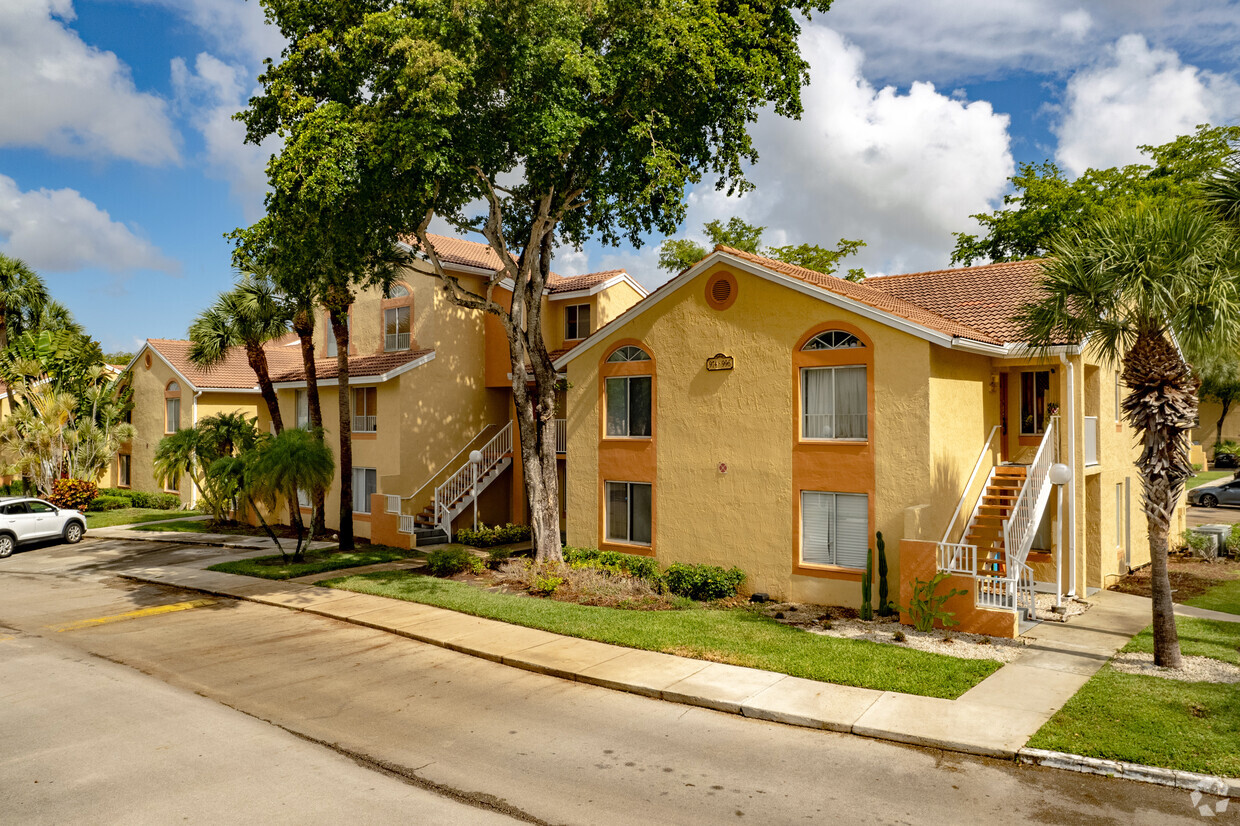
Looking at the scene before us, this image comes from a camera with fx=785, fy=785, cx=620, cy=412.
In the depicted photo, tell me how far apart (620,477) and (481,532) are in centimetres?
676

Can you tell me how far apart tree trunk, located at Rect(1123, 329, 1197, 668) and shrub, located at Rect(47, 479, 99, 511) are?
119 feet

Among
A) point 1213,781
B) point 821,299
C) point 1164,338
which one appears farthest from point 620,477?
point 1213,781

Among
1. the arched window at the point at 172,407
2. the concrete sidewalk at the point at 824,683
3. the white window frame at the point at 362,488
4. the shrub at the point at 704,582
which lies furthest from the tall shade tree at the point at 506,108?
the arched window at the point at 172,407

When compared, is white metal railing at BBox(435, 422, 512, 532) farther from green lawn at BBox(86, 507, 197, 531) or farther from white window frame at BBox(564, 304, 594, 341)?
green lawn at BBox(86, 507, 197, 531)

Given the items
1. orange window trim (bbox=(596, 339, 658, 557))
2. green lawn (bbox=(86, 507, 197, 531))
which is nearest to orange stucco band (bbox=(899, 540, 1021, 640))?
orange window trim (bbox=(596, 339, 658, 557))

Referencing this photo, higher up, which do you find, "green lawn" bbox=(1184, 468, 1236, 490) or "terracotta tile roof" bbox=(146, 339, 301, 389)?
"terracotta tile roof" bbox=(146, 339, 301, 389)

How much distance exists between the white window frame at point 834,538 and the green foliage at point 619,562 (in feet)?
10.7

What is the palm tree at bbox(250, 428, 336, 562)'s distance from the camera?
64.6 ft

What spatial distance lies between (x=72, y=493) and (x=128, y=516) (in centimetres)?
A: 251

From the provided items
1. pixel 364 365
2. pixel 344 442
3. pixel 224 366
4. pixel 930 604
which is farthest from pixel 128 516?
pixel 930 604

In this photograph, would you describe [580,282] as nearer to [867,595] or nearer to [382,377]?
[382,377]

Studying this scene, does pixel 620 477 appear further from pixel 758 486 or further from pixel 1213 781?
pixel 1213 781

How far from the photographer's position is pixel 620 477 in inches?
754

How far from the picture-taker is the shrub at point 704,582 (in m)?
16.6
